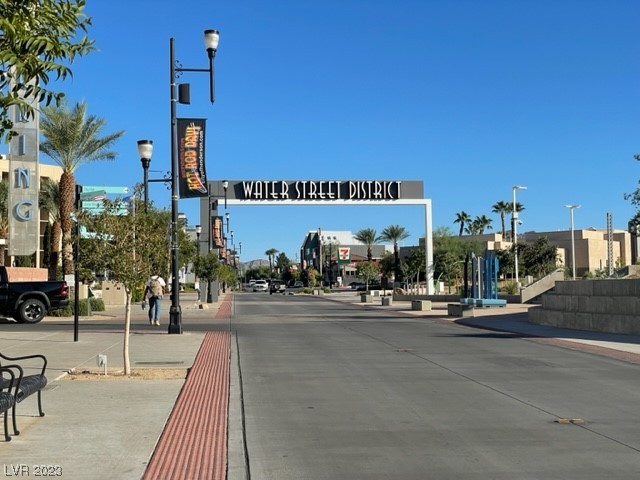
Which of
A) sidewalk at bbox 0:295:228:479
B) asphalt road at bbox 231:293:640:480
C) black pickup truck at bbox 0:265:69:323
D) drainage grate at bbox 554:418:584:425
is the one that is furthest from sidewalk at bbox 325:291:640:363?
black pickup truck at bbox 0:265:69:323

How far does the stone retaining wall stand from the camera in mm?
20875

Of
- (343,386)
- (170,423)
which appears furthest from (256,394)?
(170,423)

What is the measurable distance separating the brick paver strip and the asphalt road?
1.08ft

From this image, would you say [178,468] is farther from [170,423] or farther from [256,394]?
[256,394]

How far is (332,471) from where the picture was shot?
6.53 metres

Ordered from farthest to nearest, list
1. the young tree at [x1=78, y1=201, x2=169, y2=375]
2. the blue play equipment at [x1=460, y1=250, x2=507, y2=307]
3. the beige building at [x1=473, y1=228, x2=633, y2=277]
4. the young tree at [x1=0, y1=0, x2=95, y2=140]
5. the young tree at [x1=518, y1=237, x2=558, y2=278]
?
the beige building at [x1=473, y1=228, x2=633, y2=277]
the young tree at [x1=518, y1=237, x2=558, y2=278]
the blue play equipment at [x1=460, y1=250, x2=507, y2=307]
the young tree at [x1=78, y1=201, x2=169, y2=375]
the young tree at [x1=0, y1=0, x2=95, y2=140]

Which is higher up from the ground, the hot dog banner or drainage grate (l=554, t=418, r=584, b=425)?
the hot dog banner

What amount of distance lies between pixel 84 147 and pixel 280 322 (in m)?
16.0

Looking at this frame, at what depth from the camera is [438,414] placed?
9.20 m

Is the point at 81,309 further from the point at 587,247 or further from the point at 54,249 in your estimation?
the point at 587,247

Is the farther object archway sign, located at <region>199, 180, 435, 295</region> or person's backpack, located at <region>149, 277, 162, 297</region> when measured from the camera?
archway sign, located at <region>199, 180, 435, 295</region>

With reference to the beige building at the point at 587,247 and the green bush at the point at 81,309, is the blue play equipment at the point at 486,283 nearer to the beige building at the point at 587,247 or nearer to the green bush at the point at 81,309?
the green bush at the point at 81,309

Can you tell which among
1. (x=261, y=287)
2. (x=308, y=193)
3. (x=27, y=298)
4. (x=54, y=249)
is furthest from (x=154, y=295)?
(x=261, y=287)

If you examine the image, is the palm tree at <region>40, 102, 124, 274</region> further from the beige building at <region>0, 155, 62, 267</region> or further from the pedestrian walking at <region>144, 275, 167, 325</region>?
the beige building at <region>0, 155, 62, 267</region>
